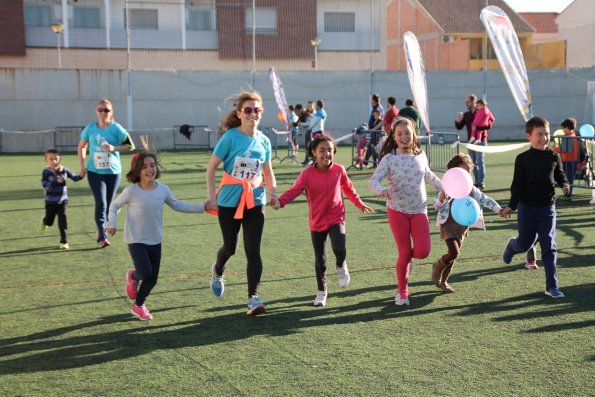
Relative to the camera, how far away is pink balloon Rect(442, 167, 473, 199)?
7363 millimetres

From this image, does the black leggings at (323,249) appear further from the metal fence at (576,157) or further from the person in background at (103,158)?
the metal fence at (576,157)

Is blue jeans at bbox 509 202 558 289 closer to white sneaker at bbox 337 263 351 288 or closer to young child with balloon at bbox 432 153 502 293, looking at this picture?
young child with balloon at bbox 432 153 502 293

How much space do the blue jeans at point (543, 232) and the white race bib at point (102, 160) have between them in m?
5.49

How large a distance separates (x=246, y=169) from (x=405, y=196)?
58.3 inches

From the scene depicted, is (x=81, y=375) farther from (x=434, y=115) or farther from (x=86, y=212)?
(x=434, y=115)

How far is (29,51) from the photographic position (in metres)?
37.7

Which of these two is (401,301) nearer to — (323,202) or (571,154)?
(323,202)

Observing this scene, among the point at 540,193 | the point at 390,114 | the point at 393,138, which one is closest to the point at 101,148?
the point at 393,138

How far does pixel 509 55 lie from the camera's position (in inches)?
546

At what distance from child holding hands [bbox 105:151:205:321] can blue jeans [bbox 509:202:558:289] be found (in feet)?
10.1

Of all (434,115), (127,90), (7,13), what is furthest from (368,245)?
(7,13)

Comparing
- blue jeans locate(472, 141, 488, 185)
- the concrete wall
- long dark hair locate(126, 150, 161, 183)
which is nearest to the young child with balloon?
long dark hair locate(126, 150, 161, 183)

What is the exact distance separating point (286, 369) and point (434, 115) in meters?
31.8

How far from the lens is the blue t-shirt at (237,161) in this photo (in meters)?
7.05
